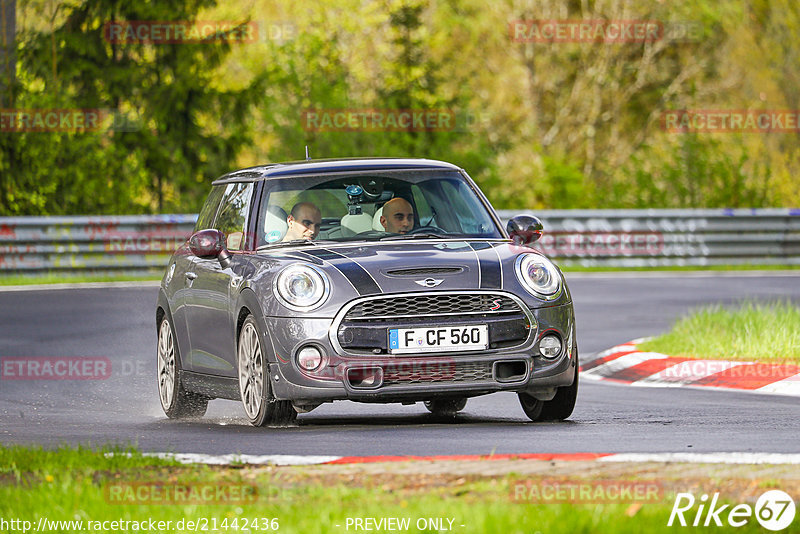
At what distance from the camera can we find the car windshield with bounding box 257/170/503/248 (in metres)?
10.2

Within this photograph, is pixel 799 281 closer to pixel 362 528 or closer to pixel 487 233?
pixel 487 233

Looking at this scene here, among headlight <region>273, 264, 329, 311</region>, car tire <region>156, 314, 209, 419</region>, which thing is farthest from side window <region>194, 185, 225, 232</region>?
headlight <region>273, 264, 329, 311</region>

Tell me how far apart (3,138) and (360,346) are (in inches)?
753

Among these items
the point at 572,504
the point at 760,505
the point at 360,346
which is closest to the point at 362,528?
the point at 572,504

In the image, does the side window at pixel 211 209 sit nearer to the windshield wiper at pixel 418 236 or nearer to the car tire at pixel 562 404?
the windshield wiper at pixel 418 236

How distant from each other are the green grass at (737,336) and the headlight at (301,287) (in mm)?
5125

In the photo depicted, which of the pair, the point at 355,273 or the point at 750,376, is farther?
the point at 750,376

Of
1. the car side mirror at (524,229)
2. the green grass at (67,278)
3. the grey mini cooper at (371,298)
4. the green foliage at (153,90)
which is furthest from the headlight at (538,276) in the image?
the green foliage at (153,90)

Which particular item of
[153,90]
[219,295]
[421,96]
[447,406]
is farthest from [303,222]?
[421,96]

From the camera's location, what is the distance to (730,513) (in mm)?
5934

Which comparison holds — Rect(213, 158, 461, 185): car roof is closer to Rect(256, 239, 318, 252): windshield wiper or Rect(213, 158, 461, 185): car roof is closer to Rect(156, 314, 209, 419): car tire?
Rect(256, 239, 318, 252): windshield wiper

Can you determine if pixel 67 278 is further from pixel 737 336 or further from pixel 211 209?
pixel 211 209

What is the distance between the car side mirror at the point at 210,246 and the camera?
10.3 m

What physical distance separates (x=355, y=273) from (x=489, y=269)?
2.58ft
